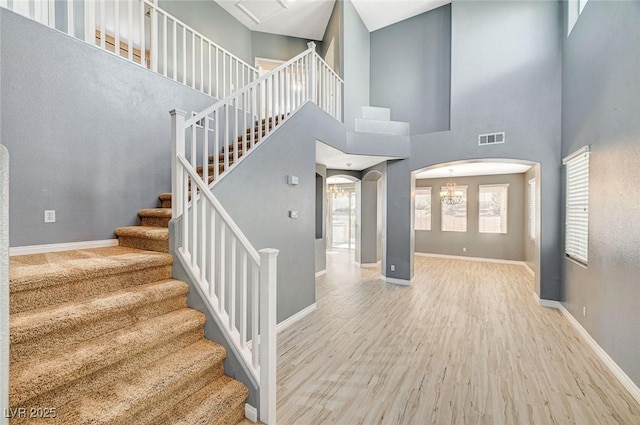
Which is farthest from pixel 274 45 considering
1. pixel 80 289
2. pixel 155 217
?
pixel 80 289

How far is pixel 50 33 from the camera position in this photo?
8.64ft

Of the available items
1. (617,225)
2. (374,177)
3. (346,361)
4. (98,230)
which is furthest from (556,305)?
(98,230)

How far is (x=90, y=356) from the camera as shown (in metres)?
1.48

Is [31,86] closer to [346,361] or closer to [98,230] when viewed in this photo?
[98,230]

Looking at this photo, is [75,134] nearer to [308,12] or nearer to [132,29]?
[132,29]

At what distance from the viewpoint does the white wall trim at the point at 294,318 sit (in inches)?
138

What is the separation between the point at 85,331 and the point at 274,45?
733 centimetres

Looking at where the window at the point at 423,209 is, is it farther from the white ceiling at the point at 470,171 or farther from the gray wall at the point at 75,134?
the gray wall at the point at 75,134

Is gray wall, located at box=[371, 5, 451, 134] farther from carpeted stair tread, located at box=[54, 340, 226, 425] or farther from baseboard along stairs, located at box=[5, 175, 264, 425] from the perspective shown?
carpeted stair tread, located at box=[54, 340, 226, 425]

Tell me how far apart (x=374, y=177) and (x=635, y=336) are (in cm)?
544

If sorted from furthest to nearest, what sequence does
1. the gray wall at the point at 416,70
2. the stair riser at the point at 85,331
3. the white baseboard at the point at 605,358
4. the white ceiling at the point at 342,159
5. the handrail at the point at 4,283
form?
1. the gray wall at the point at 416,70
2. the white ceiling at the point at 342,159
3. the white baseboard at the point at 605,358
4. the stair riser at the point at 85,331
5. the handrail at the point at 4,283

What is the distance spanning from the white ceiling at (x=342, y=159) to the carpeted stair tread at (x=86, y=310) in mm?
3212

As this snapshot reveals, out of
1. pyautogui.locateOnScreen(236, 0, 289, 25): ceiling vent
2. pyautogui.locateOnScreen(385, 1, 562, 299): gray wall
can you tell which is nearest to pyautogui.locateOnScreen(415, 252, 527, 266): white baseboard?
pyautogui.locateOnScreen(385, 1, 562, 299): gray wall

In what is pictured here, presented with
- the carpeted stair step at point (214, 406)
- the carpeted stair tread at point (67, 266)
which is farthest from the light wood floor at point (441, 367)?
the carpeted stair tread at point (67, 266)
